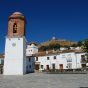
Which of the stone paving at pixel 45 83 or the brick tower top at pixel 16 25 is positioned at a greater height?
the brick tower top at pixel 16 25

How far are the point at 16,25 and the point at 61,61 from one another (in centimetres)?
2320

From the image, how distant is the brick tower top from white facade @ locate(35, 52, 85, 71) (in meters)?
21.5

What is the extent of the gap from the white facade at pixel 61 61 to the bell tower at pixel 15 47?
21.0 m

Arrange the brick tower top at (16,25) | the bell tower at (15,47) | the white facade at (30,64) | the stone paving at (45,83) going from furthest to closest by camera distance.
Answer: the white facade at (30,64) → the brick tower top at (16,25) → the bell tower at (15,47) → the stone paving at (45,83)

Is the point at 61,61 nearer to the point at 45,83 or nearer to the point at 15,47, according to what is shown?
the point at 15,47

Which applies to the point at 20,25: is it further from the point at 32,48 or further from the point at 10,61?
the point at 32,48

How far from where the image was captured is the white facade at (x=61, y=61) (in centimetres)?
5916

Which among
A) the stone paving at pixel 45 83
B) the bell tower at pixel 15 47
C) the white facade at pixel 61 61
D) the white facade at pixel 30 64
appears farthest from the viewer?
the white facade at pixel 61 61

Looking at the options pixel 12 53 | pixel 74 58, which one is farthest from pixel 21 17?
pixel 74 58

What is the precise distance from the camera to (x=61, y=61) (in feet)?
203

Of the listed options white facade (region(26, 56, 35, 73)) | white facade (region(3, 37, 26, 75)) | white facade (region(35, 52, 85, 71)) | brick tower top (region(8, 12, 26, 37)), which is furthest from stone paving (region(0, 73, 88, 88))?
white facade (region(35, 52, 85, 71))

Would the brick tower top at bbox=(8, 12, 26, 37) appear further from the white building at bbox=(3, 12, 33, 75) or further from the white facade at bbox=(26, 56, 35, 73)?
the white facade at bbox=(26, 56, 35, 73)

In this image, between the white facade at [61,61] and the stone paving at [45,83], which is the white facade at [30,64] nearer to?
the white facade at [61,61]

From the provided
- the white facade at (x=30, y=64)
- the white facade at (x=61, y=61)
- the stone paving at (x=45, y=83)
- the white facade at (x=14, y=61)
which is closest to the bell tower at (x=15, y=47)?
the white facade at (x=14, y=61)
